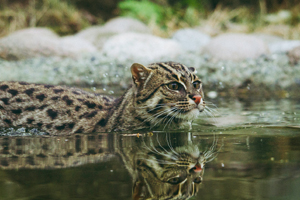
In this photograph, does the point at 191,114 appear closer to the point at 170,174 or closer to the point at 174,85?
the point at 174,85

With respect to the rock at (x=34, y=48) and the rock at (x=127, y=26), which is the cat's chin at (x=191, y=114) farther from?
the rock at (x=127, y=26)

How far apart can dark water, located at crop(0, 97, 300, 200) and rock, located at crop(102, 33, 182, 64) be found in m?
8.72

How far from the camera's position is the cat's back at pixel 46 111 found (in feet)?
20.3

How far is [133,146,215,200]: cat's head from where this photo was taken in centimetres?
315

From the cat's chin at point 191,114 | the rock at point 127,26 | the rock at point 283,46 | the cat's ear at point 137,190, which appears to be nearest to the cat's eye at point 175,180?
the cat's ear at point 137,190

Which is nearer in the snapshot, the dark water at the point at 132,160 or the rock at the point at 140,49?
the dark water at the point at 132,160

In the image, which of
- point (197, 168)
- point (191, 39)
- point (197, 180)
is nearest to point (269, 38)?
point (191, 39)

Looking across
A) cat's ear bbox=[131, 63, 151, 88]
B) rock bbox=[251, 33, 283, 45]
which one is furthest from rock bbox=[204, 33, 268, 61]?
cat's ear bbox=[131, 63, 151, 88]

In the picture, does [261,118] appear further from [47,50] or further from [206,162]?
[47,50]

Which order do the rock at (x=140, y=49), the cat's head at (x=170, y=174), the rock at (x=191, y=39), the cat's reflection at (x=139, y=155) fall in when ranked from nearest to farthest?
1. the cat's head at (x=170, y=174)
2. the cat's reflection at (x=139, y=155)
3. the rock at (x=140, y=49)
4. the rock at (x=191, y=39)

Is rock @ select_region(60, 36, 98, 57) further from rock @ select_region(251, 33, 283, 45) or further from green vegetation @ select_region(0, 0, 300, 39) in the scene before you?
rock @ select_region(251, 33, 283, 45)

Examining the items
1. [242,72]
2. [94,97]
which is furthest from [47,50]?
[94,97]

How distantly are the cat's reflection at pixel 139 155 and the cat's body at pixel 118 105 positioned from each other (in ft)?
1.01

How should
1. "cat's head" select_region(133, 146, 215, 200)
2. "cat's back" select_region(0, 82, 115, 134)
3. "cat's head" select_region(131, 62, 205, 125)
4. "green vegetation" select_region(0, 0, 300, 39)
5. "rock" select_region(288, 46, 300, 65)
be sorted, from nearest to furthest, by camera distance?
"cat's head" select_region(133, 146, 215, 200) → "cat's head" select_region(131, 62, 205, 125) → "cat's back" select_region(0, 82, 115, 134) → "rock" select_region(288, 46, 300, 65) → "green vegetation" select_region(0, 0, 300, 39)
